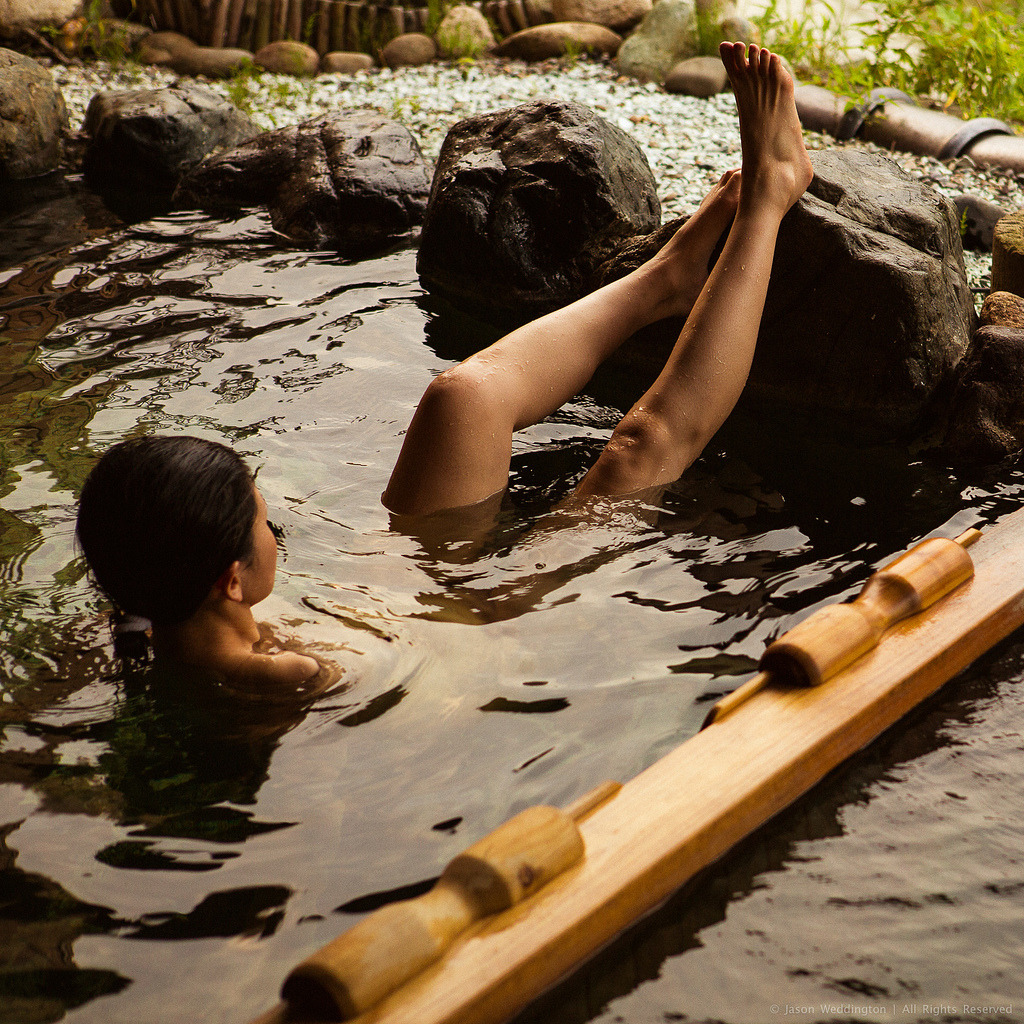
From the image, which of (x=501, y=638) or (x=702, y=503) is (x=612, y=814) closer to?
(x=501, y=638)

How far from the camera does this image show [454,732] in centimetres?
198

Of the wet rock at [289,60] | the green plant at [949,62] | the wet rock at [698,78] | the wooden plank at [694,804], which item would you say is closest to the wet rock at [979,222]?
the green plant at [949,62]

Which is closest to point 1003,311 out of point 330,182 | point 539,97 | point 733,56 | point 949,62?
point 733,56

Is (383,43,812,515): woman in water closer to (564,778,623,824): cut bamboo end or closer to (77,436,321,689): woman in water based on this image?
(77,436,321,689): woman in water

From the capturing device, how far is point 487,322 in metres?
4.31

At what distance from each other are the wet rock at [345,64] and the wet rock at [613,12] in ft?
6.73

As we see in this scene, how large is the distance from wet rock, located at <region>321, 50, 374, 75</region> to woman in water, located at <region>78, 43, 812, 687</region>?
22.2 ft

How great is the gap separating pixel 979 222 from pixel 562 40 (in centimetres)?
524

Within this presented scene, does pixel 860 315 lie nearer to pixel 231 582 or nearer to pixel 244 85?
pixel 231 582

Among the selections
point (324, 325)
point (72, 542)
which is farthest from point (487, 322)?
point (72, 542)

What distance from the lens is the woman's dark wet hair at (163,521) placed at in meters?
1.77

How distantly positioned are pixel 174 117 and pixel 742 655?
5814 millimetres

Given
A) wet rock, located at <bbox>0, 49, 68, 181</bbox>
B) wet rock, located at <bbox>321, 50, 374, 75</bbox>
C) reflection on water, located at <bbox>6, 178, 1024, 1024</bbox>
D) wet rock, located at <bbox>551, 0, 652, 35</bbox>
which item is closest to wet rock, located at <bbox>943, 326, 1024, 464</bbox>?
reflection on water, located at <bbox>6, 178, 1024, 1024</bbox>

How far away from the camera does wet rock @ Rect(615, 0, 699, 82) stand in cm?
792
